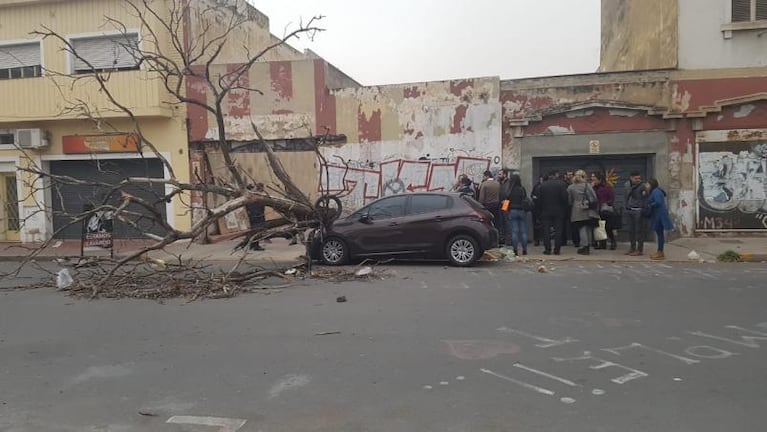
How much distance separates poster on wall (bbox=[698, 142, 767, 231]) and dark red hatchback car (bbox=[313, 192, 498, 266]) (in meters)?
6.10

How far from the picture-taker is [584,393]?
14.4ft

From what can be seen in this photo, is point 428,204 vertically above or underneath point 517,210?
above

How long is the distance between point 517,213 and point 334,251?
396 cm

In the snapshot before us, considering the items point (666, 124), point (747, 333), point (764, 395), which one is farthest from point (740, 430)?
point (666, 124)

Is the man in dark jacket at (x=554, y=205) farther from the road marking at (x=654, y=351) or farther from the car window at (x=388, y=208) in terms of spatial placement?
the road marking at (x=654, y=351)

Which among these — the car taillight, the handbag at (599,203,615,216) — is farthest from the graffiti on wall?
the car taillight

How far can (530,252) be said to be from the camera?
13.0 metres

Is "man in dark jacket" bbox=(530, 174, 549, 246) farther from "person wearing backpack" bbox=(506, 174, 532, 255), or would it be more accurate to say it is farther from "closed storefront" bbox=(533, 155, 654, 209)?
"closed storefront" bbox=(533, 155, 654, 209)

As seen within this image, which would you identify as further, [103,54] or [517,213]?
[103,54]

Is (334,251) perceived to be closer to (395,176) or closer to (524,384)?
(395,176)

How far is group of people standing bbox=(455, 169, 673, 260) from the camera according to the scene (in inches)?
470

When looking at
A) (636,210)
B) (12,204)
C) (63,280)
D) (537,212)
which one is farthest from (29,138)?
(636,210)

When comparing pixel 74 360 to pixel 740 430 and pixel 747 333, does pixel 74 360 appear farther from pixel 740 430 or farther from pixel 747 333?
pixel 747 333

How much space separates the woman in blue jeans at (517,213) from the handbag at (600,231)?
1.69 m
